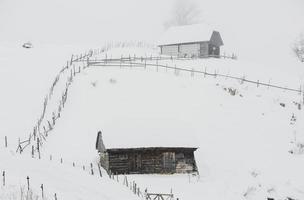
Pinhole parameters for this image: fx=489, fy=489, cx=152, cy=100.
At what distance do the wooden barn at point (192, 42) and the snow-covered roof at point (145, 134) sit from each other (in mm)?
30645

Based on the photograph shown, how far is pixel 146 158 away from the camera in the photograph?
33.9 m

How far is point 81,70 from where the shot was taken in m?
53.5

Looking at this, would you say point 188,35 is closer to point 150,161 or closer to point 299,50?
point 299,50

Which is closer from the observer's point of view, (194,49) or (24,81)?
(24,81)

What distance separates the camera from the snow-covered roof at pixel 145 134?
33281 mm

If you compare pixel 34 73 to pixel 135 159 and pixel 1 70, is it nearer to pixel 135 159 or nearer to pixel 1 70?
pixel 1 70

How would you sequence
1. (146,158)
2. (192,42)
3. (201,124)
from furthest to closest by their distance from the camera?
1. (192,42)
2. (201,124)
3. (146,158)

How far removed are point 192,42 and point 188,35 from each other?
1999mm

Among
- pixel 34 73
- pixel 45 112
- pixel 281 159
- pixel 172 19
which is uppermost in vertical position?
pixel 172 19

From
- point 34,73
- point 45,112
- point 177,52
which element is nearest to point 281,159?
point 45,112

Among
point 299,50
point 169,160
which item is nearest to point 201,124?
point 169,160

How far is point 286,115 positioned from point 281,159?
28.0 ft

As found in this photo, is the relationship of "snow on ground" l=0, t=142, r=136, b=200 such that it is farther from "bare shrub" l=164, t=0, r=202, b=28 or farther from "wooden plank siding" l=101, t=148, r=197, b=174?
"bare shrub" l=164, t=0, r=202, b=28

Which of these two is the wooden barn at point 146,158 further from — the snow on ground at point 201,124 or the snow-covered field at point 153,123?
the snow on ground at point 201,124
